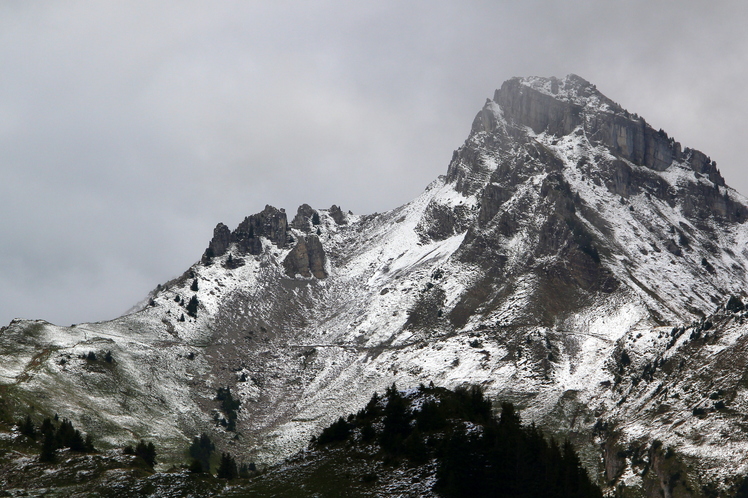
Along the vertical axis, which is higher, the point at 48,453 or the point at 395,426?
the point at 48,453

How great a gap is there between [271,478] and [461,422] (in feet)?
91.4

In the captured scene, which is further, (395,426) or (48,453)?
(48,453)

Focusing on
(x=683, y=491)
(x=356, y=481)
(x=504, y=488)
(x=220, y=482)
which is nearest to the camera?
(x=504, y=488)

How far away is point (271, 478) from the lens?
113188 mm

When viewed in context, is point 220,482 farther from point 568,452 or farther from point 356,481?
point 568,452

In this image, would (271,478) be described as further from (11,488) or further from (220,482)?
(11,488)

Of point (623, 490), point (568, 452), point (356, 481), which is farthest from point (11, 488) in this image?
point (623, 490)

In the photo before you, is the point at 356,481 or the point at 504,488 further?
the point at 356,481

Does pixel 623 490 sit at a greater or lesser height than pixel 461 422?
lesser

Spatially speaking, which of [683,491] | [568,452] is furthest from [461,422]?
[683,491]

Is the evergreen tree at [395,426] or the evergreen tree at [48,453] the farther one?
the evergreen tree at [48,453]

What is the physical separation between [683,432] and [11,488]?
14136cm

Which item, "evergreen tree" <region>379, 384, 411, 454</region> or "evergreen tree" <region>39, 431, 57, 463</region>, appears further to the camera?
"evergreen tree" <region>39, 431, 57, 463</region>

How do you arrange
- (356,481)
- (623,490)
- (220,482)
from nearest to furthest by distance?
(356,481) < (220,482) < (623,490)
